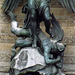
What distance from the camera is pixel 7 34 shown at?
756cm

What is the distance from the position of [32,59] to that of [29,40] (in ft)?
1.30

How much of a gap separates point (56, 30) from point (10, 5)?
972 mm

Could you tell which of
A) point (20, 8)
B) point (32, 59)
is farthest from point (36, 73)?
point (20, 8)

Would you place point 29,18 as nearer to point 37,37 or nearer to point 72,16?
point 37,37

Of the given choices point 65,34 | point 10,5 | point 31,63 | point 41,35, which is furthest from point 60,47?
point 10,5

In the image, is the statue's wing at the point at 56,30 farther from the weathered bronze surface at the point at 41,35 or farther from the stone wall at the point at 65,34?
the stone wall at the point at 65,34

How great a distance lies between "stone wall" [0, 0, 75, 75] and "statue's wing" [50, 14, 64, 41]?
0.41 meters

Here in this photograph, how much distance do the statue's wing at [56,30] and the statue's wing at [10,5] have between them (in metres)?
0.77

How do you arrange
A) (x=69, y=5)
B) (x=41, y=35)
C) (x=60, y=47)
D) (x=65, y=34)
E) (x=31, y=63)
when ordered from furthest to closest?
(x=65, y=34) → (x=69, y=5) → (x=41, y=35) → (x=60, y=47) → (x=31, y=63)

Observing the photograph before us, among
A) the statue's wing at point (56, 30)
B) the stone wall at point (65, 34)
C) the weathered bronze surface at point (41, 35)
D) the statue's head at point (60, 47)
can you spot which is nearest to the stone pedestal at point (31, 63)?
the weathered bronze surface at point (41, 35)

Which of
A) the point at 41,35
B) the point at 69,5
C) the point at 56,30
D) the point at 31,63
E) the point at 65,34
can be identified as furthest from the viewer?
the point at 65,34

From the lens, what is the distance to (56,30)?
7098 mm

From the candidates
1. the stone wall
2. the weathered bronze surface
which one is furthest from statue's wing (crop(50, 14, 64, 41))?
the stone wall

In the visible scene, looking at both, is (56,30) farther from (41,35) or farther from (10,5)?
(10,5)
